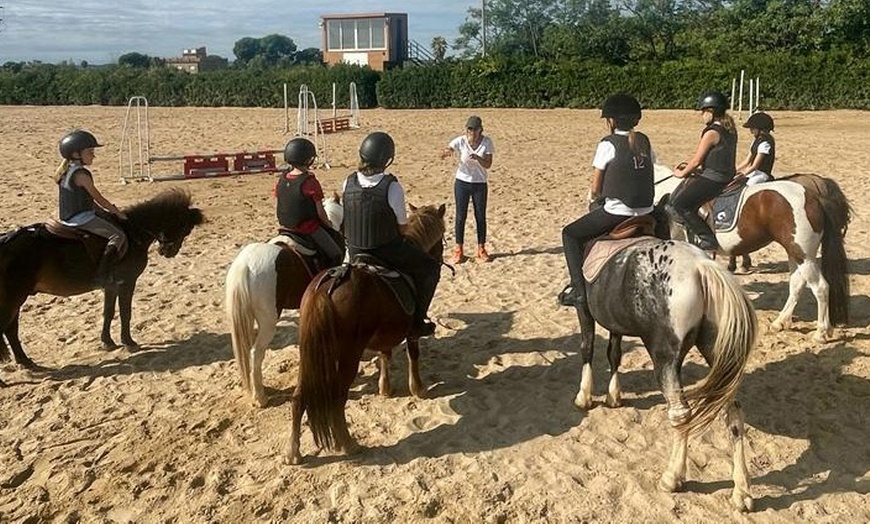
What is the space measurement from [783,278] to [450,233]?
517 cm

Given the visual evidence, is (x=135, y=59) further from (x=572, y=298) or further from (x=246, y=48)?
(x=572, y=298)

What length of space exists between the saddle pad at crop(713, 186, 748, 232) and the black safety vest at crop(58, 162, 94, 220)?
6.52 metres

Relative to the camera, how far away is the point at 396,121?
35844mm

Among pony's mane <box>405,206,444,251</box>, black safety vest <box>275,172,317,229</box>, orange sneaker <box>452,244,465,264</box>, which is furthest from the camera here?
orange sneaker <box>452,244,465,264</box>

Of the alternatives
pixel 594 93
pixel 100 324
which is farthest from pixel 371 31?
pixel 100 324

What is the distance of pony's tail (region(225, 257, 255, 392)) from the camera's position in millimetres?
6012

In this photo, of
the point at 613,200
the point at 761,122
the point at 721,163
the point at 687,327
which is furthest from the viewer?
the point at 761,122

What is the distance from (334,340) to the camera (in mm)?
5277

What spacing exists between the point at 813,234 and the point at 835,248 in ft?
0.77

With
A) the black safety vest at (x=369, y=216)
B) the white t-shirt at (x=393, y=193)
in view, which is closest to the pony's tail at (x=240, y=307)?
the black safety vest at (x=369, y=216)

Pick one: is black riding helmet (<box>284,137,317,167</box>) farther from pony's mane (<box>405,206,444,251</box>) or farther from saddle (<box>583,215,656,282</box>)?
saddle (<box>583,215,656,282</box>)

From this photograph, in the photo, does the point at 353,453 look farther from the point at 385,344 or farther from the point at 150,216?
the point at 150,216

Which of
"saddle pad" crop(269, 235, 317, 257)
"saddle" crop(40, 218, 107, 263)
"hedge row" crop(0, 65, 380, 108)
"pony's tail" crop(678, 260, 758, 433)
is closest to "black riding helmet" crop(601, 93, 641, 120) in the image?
"pony's tail" crop(678, 260, 758, 433)

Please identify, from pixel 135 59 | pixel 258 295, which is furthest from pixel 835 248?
pixel 135 59
